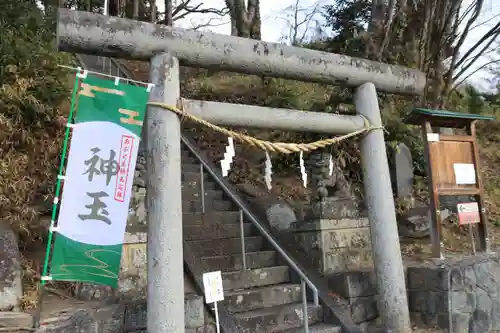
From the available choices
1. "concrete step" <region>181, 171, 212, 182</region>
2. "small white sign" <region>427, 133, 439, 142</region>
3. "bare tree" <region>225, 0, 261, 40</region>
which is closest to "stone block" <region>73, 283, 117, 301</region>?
"concrete step" <region>181, 171, 212, 182</region>

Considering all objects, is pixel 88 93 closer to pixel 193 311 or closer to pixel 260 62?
pixel 260 62

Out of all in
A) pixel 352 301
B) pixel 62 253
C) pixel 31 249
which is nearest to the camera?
pixel 62 253

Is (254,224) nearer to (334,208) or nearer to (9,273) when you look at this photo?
(334,208)

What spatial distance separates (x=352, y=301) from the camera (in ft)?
17.6

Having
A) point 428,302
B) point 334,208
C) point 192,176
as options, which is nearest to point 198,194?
point 192,176

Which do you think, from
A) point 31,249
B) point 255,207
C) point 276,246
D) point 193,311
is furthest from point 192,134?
point 193,311

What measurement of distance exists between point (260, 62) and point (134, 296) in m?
2.68

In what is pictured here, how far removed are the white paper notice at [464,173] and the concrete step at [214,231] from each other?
3.00 meters

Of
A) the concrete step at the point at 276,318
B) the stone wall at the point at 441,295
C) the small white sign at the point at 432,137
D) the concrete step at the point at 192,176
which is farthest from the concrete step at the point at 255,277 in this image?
the small white sign at the point at 432,137

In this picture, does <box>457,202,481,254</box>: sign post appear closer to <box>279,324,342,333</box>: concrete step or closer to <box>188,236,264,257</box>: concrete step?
<box>279,324,342,333</box>: concrete step

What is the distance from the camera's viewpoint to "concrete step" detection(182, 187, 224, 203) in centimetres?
716

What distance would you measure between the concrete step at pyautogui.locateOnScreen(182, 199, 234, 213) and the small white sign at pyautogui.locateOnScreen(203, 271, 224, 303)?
282 cm

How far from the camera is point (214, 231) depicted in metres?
6.44

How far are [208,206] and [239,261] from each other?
1.40 metres
